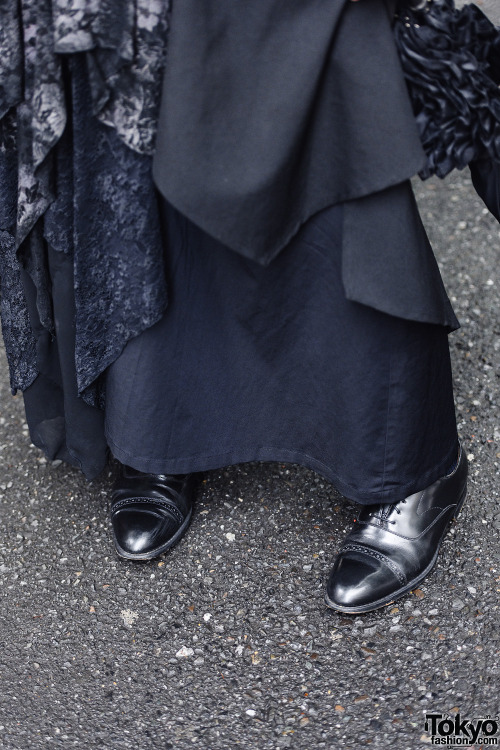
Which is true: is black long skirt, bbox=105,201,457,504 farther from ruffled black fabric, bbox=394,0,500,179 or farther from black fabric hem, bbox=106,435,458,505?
ruffled black fabric, bbox=394,0,500,179

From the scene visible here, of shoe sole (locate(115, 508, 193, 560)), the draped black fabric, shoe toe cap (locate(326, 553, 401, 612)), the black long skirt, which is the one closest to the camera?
the draped black fabric

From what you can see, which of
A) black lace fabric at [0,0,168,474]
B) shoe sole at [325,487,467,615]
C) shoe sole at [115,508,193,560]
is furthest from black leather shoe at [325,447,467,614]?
black lace fabric at [0,0,168,474]

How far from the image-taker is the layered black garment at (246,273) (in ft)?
3.73

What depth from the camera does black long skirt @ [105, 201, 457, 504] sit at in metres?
1.34

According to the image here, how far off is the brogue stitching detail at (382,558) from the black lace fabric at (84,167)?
1.92 ft

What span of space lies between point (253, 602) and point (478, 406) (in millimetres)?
777

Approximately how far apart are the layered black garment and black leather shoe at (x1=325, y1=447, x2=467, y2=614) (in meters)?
0.07

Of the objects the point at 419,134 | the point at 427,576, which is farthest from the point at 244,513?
the point at 419,134

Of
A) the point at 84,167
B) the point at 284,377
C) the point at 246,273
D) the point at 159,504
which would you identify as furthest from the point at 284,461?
the point at 84,167

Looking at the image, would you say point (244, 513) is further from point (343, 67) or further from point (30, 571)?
point (343, 67)

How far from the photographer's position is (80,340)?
4.75 feet

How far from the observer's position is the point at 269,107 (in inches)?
44.4

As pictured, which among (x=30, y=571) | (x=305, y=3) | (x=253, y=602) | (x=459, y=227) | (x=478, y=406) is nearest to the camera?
(x=305, y=3)

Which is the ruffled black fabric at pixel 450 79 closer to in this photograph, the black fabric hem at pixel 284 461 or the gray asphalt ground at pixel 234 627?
the black fabric hem at pixel 284 461
